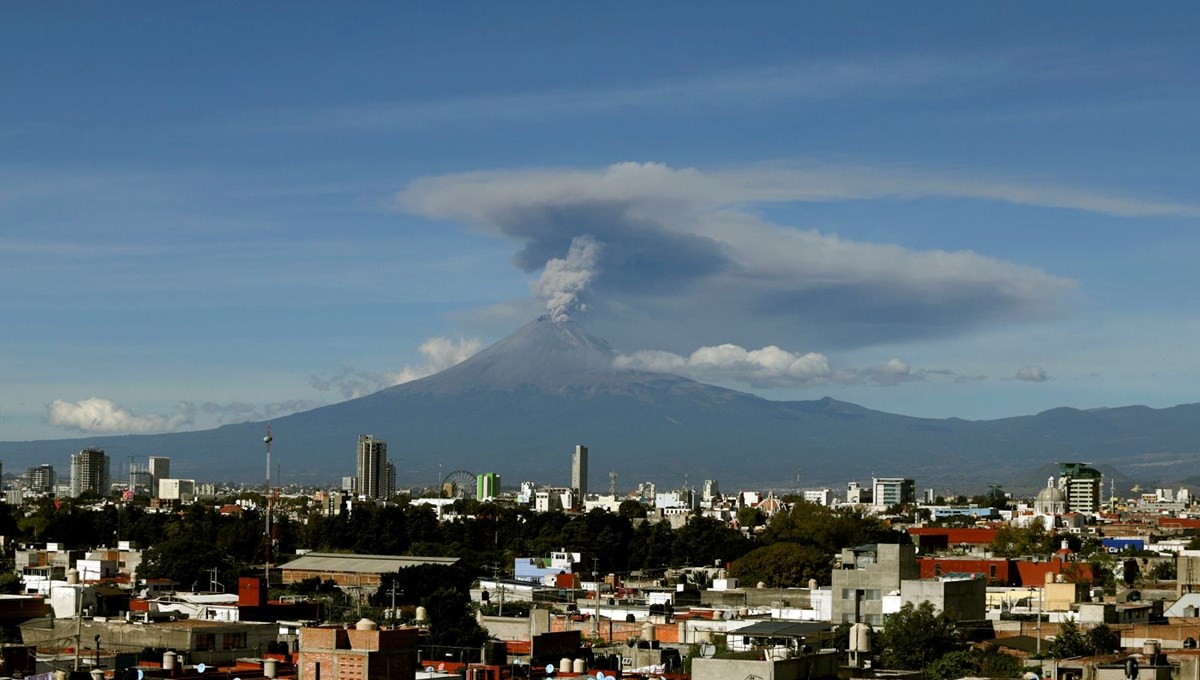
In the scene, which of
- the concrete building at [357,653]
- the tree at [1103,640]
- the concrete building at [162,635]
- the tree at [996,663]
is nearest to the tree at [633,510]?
the concrete building at [162,635]

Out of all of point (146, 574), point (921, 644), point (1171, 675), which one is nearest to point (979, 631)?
point (921, 644)

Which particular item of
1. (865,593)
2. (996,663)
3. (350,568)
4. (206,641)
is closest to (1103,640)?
(996,663)

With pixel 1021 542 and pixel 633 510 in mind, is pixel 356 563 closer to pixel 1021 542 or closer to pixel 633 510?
pixel 1021 542

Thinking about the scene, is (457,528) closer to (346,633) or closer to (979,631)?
(979,631)

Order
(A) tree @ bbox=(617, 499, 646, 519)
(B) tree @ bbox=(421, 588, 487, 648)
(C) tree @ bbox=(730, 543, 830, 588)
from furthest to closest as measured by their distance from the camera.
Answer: (A) tree @ bbox=(617, 499, 646, 519)
(C) tree @ bbox=(730, 543, 830, 588)
(B) tree @ bbox=(421, 588, 487, 648)

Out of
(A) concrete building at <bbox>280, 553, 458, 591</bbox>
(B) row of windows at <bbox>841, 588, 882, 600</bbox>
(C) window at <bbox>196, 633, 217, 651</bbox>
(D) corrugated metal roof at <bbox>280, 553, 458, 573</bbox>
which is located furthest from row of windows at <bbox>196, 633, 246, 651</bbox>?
(D) corrugated metal roof at <bbox>280, 553, 458, 573</bbox>

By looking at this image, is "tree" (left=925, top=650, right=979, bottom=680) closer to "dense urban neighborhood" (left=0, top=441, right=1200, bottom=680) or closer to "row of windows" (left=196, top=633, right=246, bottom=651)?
"dense urban neighborhood" (left=0, top=441, right=1200, bottom=680)
